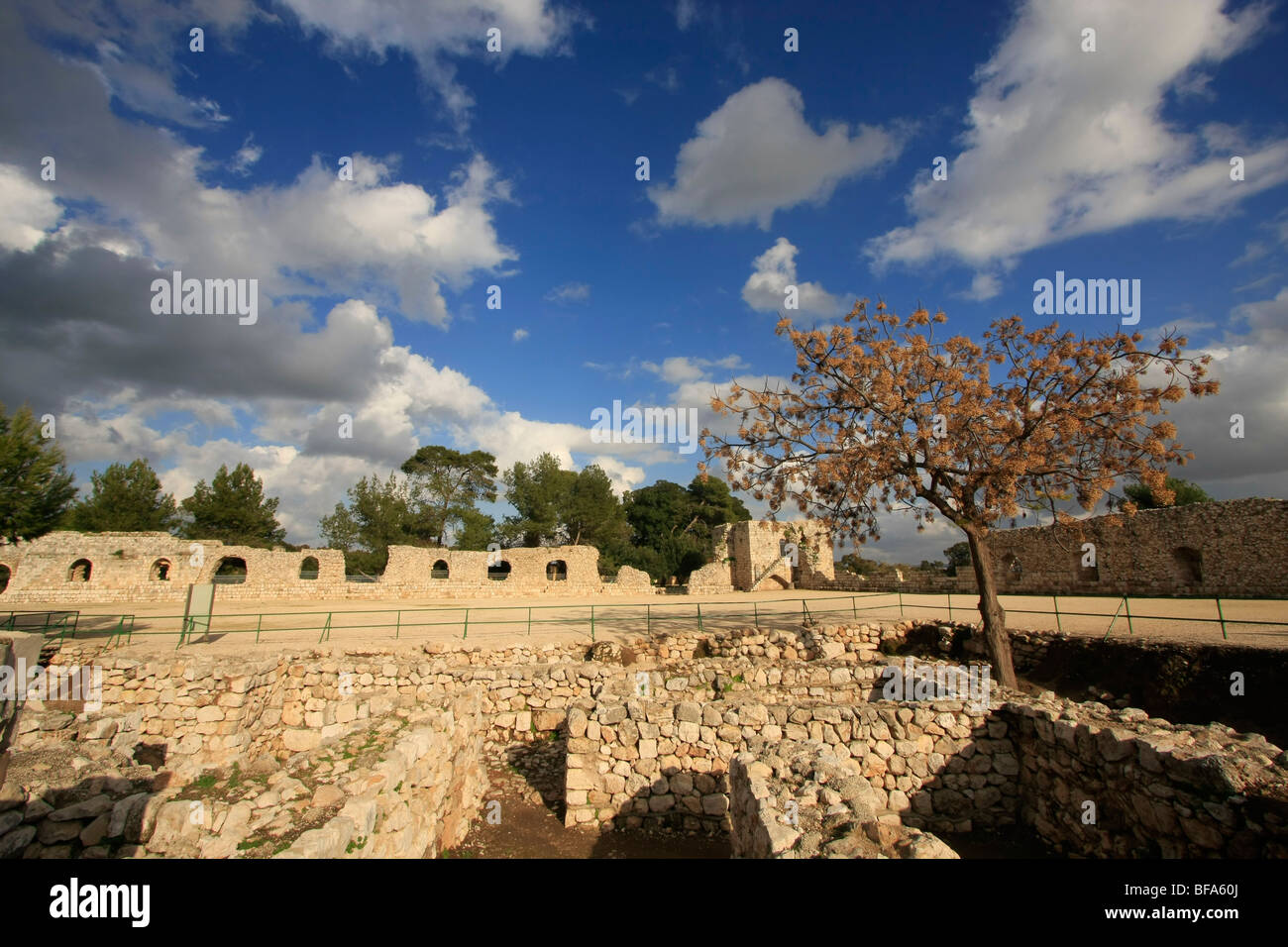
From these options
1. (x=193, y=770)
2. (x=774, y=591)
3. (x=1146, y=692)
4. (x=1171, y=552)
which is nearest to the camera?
(x=193, y=770)

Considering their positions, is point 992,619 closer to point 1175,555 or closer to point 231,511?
point 1175,555

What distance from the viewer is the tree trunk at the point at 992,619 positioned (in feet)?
34.9

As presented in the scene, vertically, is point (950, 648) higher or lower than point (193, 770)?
lower

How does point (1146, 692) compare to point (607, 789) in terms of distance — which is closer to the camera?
point (607, 789)

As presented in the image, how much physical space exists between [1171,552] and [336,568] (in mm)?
36126

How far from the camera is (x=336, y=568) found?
93.7ft

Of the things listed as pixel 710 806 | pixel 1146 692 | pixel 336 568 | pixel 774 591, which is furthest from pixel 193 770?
pixel 774 591

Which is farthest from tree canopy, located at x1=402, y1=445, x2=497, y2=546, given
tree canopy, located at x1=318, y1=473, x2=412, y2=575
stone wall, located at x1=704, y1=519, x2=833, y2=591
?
stone wall, located at x1=704, y1=519, x2=833, y2=591

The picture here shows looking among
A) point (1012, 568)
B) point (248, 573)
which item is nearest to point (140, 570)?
point (248, 573)

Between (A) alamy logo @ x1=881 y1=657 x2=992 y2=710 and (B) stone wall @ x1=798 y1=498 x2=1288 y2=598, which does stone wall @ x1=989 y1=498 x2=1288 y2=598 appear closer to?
(B) stone wall @ x1=798 y1=498 x2=1288 y2=598
